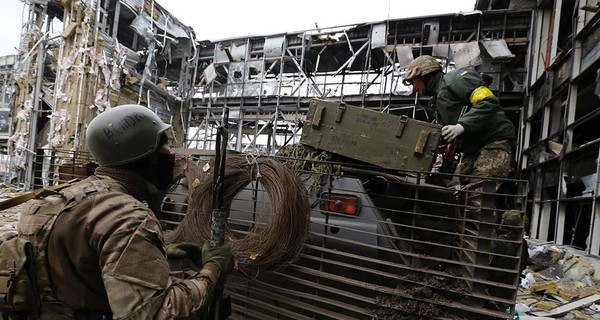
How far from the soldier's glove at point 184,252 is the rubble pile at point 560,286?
10.7 feet

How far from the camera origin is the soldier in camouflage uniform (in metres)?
1.18

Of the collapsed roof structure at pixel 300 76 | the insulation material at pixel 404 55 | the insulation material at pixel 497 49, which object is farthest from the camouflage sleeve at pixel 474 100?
the insulation material at pixel 404 55

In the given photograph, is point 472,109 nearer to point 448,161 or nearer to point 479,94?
point 479,94

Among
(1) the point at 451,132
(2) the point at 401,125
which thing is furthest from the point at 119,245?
(1) the point at 451,132

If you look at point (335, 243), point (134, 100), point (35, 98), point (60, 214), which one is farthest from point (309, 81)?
point (60, 214)

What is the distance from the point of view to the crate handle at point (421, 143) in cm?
269

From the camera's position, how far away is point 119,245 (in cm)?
119

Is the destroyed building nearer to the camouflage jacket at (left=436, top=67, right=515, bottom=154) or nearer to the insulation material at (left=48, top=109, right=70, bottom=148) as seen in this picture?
the insulation material at (left=48, top=109, right=70, bottom=148)

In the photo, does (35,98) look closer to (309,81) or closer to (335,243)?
(309,81)

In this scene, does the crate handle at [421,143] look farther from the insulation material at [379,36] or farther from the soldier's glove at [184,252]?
the insulation material at [379,36]

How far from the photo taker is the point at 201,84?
15.9 metres

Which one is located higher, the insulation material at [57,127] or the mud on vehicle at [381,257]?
the insulation material at [57,127]

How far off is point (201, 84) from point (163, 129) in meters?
15.1

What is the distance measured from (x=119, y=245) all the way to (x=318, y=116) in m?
2.12
